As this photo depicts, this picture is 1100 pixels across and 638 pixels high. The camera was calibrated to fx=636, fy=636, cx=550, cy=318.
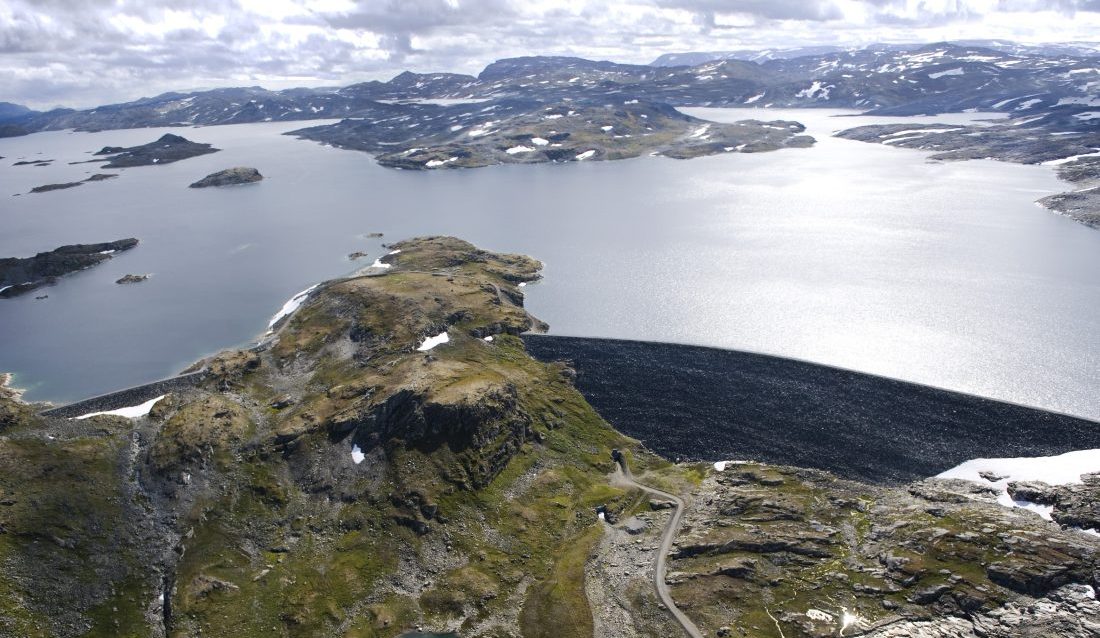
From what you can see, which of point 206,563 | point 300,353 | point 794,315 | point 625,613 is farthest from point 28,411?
point 794,315

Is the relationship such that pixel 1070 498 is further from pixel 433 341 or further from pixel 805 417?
pixel 433 341

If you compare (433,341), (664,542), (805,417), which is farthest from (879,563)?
(433,341)

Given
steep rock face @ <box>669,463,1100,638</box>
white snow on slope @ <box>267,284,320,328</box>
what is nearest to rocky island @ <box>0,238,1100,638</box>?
steep rock face @ <box>669,463,1100,638</box>

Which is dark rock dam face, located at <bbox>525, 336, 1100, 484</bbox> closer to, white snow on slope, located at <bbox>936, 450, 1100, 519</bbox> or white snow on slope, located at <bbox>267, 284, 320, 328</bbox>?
white snow on slope, located at <bbox>936, 450, 1100, 519</bbox>

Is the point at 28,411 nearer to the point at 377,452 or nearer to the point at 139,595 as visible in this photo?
the point at 139,595

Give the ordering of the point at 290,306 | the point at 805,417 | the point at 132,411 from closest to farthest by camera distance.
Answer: the point at 132,411 → the point at 805,417 → the point at 290,306

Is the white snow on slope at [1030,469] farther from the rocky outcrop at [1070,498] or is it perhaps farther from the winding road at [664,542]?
the winding road at [664,542]

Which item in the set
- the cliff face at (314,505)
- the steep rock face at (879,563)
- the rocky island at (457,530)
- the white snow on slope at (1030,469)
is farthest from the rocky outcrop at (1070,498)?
the cliff face at (314,505)
